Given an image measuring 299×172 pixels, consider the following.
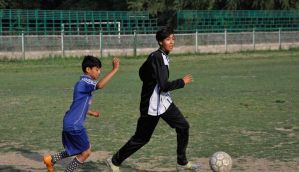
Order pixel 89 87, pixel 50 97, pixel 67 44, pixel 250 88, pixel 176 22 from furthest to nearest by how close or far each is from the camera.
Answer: pixel 176 22 < pixel 67 44 < pixel 250 88 < pixel 50 97 < pixel 89 87

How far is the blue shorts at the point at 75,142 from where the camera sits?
686 cm

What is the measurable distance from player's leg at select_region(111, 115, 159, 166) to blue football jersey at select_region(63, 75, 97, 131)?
940 millimetres

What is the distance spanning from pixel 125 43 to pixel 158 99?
30.4 m

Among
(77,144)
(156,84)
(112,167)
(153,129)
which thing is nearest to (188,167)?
(153,129)

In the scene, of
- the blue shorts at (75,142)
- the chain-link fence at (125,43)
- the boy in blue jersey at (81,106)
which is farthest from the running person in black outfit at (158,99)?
the chain-link fence at (125,43)

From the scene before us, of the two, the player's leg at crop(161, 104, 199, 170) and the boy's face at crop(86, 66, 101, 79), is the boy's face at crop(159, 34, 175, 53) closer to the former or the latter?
the player's leg at crop(161, 104, 199, 170)

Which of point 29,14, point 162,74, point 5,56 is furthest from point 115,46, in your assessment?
point 162,74

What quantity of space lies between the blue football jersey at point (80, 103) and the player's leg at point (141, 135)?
0.94 m

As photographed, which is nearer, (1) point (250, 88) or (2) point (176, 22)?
(1) point (250, 88)

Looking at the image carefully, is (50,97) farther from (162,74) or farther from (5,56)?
(5,56)

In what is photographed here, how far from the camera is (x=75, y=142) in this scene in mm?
6926

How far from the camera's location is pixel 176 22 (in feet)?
176

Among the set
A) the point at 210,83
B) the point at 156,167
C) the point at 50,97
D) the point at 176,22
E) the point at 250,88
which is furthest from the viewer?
the point at 176,22

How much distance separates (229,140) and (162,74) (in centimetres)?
327
